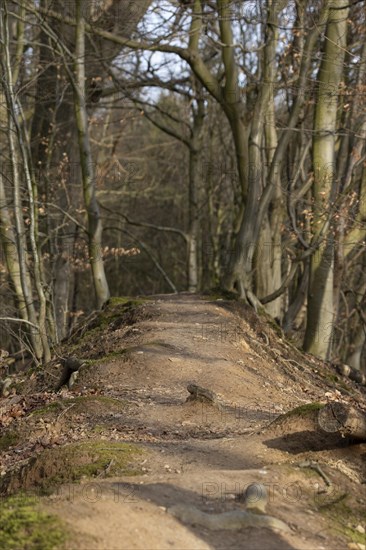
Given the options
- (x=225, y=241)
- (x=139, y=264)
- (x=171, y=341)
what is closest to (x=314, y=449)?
(x=171, y=341)

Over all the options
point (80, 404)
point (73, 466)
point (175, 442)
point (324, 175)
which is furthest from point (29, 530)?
point (324, 175)

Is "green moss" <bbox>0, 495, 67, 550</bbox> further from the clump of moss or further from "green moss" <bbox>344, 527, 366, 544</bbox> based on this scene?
"green moss" <bbox>344, 527, 366, 544</bbox>

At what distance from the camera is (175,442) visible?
6484mm

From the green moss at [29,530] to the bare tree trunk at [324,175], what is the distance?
9216 millimetres

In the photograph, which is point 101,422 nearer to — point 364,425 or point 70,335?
point 364,425

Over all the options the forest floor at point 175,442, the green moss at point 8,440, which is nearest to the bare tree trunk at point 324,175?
the forest floor at point 175,442

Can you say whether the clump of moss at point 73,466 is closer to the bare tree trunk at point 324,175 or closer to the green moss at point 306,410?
the green moss at point 306,410

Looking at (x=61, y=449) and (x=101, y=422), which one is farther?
(x=101, y=422)

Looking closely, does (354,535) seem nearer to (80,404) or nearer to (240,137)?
(80,404)

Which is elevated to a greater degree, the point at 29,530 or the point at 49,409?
the point at 29,530

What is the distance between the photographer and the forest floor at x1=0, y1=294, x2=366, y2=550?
4.57 metres

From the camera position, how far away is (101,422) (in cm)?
713

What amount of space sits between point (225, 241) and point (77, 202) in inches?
381

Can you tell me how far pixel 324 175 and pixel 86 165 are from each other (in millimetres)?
4082
